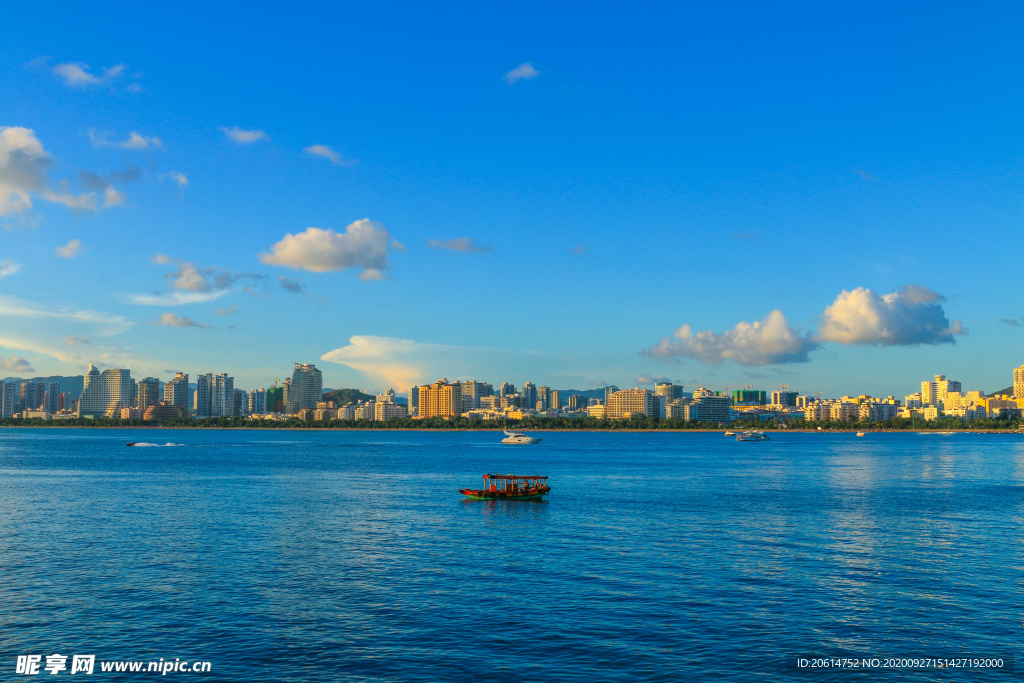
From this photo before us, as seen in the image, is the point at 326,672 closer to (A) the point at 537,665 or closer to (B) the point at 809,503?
(A) the point at 537,665

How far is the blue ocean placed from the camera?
2886 cm

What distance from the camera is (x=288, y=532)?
56.3 metres

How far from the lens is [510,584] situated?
40062 mm

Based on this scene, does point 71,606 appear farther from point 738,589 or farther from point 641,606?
point 738,589

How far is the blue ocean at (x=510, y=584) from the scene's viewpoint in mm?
28859

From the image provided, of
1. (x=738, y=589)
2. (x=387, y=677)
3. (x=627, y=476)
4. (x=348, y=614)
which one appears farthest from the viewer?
(x=627, y=476)

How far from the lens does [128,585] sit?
39.0 metres

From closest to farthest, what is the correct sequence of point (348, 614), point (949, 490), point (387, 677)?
1. point (387, 677)
2. point (348, 614)
3. point (949, 490)

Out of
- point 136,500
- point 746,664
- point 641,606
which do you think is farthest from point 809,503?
point 136,500

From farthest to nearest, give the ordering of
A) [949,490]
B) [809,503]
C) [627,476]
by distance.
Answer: [627,476] < [949,490] < [809,503]

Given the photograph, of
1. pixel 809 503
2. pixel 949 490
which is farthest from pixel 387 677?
pixel 949 490

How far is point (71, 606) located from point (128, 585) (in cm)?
408

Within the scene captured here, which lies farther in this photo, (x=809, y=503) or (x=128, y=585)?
(x=809, y=503)

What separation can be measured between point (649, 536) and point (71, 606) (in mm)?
34674
